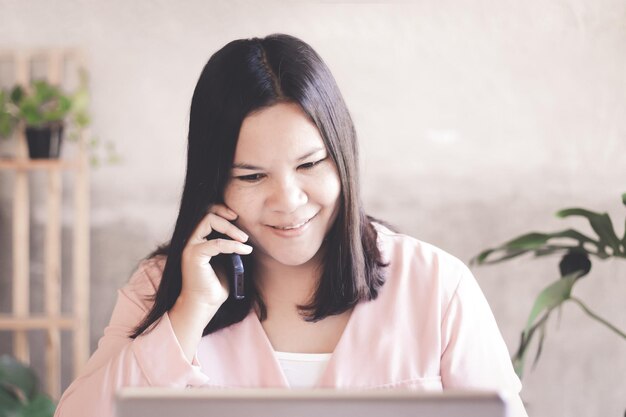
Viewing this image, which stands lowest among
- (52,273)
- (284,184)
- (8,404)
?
(8,404)

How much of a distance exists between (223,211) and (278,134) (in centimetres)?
24

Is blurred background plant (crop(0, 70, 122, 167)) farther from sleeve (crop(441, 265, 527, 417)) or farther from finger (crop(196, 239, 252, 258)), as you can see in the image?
sleeve (crop(441, 265, 527, 417))

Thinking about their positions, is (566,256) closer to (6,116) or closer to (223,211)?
(223,211)

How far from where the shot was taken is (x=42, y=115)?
295 centimetres

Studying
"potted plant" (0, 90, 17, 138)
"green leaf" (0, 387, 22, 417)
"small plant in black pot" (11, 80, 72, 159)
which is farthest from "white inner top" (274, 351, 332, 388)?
"potted plant" (0, 90, 17, 138)

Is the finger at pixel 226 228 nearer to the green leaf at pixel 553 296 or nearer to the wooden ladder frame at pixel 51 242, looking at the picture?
the green leaf at pixel 553 296

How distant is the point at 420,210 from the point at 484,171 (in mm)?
262

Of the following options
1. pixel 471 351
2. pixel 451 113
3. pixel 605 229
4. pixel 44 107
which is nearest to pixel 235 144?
pixel 471 351

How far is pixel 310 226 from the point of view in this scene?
1.55m

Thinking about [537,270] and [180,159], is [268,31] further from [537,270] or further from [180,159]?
[537,270]

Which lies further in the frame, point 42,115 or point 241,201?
point 42,115

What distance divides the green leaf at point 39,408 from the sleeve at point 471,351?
5.44 feet

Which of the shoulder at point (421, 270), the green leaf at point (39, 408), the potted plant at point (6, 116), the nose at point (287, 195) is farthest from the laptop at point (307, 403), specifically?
the potted plant at point (6, 116)

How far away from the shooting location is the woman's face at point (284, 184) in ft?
4.82
